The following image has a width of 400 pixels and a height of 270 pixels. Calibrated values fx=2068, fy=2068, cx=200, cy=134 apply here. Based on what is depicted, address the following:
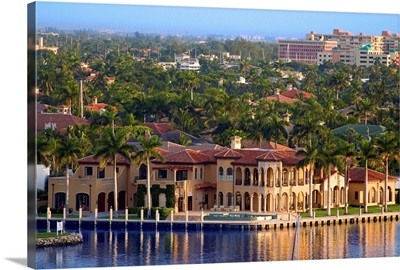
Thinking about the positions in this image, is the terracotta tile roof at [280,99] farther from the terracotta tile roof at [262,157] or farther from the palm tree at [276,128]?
the terracotta tile roof at [262,157]

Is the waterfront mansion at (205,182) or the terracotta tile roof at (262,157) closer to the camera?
the waterfront mansion at (205,182)

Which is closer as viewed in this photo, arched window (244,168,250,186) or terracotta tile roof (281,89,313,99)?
arched window (244,168,250,186)

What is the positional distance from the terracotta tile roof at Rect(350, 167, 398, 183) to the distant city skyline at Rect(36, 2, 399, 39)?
7.81m

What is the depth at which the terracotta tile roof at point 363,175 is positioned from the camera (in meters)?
56.3

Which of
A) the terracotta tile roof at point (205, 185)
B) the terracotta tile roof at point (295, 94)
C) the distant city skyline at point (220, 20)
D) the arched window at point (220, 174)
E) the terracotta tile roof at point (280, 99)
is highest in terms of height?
the distant city skyline at point (220, 20)

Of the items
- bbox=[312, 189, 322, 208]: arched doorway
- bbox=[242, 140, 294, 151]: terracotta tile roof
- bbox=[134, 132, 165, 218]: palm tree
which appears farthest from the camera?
bbox=[242, 140, 294, 151]: terracotta tile roof

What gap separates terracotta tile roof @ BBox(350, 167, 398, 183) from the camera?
56312 mm

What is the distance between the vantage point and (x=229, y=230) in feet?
168

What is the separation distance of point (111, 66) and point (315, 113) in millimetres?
12117

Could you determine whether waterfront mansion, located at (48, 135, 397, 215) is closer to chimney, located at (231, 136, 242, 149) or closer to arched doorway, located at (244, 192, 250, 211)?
arched doorway, located at (244, 192, 250, 211)

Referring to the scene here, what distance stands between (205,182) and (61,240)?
22.7 ft

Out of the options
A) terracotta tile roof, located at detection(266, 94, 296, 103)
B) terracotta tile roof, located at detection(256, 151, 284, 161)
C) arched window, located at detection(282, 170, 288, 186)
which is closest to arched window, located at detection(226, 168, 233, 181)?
terracotta tile roof, located at detection(256, 151, 284, 161)

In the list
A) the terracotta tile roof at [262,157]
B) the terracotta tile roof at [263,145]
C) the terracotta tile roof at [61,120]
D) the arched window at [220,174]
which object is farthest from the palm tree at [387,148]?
the terracotta tile roof at [61,120]

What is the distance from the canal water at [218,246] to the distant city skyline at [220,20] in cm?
496
